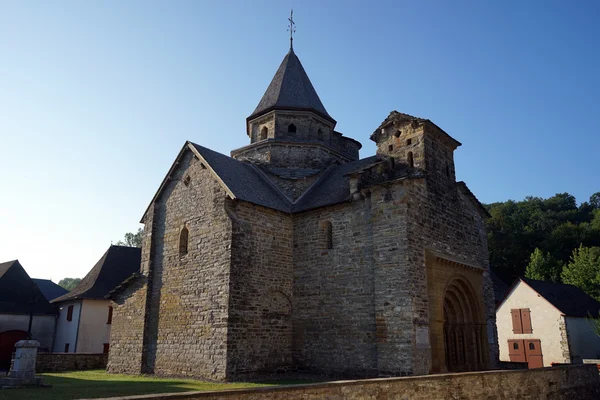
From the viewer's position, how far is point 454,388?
11727mm

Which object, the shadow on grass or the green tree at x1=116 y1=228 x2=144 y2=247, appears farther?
the green tree at x1=116 y1=228 x2=144 y2=247

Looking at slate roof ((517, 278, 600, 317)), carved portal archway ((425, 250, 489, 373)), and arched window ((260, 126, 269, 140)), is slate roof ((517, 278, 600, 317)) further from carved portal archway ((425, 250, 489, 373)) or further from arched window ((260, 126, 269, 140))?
arched window ((260, 126, 269, 140))

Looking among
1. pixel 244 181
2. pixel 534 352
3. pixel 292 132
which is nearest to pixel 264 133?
pixel 292 132

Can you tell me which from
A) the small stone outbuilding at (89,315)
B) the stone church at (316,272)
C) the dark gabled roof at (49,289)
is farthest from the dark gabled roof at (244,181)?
the dark gabled roof at (49,289)

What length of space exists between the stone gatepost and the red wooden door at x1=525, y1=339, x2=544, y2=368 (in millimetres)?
28854

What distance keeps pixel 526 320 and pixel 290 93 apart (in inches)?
864

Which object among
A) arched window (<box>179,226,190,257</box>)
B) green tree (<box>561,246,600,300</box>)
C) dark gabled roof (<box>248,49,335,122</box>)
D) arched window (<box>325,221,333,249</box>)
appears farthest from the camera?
green tree (<box>561,246,600,300</box>)

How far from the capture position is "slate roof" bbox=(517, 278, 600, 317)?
30109 mm

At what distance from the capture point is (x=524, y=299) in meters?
31.4

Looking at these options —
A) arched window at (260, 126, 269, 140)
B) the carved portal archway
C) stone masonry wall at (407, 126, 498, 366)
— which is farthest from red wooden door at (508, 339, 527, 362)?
arched window at (260, 126, 269, 140)

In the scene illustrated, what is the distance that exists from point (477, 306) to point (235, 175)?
1102cm

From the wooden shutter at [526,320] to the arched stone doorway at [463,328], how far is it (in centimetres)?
1560

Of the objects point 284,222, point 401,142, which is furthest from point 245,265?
point 401,142

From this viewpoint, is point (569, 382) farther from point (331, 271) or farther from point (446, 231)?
point (331, 271)
